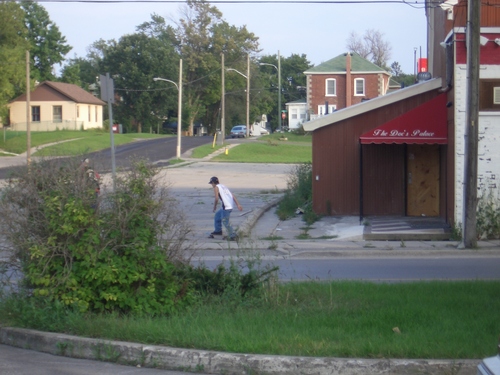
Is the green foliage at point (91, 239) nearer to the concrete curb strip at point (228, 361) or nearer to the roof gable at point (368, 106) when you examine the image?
the concrete curb strip at point (228, 361)

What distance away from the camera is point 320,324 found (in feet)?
22.4

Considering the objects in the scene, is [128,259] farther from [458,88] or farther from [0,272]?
[458,88]

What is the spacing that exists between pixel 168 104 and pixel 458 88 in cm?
7179

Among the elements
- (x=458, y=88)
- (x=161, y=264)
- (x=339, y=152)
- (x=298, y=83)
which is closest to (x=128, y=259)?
(x=161, y=264)

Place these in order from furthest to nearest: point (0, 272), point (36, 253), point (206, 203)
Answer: point (206, 203), point (0, 272), point (36, 253)

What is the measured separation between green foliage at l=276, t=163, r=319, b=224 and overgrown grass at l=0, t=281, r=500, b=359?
11.3 m

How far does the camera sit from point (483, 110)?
16094 mm

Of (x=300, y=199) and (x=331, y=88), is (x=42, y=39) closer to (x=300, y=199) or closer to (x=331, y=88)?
(x=331, y=88)

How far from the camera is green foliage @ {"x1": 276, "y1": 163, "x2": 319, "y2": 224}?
20.5m

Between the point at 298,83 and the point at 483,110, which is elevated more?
the point at 298,83

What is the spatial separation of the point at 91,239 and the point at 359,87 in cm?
6347

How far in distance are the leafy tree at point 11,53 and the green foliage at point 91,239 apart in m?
55.8

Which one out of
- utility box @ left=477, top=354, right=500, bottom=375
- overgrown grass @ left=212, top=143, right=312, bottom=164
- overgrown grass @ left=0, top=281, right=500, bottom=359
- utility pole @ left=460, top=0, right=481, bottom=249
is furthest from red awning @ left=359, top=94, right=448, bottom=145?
overgrown grass @ left=212, top=143, right=312, bottom=164

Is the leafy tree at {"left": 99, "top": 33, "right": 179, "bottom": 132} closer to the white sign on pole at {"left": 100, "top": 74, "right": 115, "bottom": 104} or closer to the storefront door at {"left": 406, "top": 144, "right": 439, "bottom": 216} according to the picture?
the storefront door at {"left": 406, "top": 144, "right": 439, "bottom": 216}
